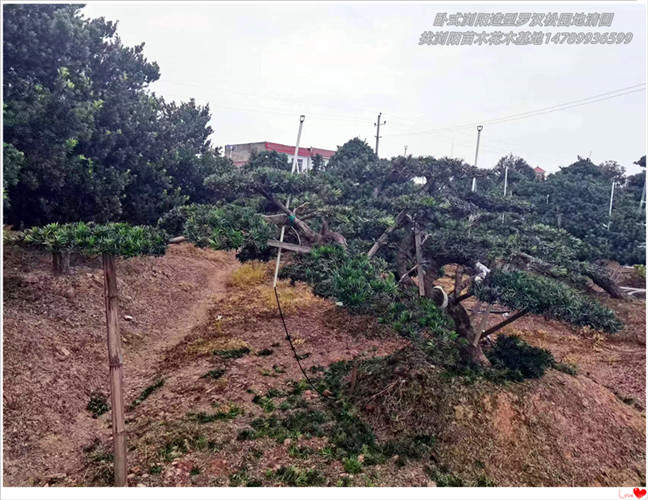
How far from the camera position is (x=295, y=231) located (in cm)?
627

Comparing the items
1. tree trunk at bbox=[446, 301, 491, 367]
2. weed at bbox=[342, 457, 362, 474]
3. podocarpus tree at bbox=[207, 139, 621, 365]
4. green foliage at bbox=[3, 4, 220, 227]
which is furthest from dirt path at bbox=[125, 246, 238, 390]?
tree trunk at bbox=[446, 301, 491, 367]

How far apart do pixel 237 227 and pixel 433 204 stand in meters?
2.68

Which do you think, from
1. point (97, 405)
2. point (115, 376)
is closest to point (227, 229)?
point (115, 376)

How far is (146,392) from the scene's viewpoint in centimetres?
610

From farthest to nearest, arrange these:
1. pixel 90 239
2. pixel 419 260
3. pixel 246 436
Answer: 1. pixel 419 260
2. pixel 246 436
3. pixel 90 239

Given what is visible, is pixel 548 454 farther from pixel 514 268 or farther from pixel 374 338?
pixel 374 338

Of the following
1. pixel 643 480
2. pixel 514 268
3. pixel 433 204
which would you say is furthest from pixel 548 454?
pixel 433 204

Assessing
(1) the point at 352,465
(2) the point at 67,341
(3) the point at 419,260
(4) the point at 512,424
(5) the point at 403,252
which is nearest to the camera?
(1) the point at 352,465

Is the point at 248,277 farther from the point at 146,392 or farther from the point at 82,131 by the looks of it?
the point at 146,392

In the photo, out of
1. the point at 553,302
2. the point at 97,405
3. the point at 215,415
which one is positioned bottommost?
the point at 97,405

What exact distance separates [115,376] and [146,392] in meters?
2.30

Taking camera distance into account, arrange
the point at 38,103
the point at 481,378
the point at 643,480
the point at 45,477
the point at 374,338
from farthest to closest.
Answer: the point at 374,338 < the point at 38,103 < the point at 481,378 < the point at 643,480 < the point at 45,477

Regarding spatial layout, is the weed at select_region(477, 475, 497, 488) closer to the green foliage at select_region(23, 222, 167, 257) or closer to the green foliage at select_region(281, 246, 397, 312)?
the green foliage at select_region(281, 246, 397, 312)

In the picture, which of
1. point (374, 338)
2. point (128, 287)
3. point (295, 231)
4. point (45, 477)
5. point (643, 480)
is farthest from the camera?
point (128, 287)
